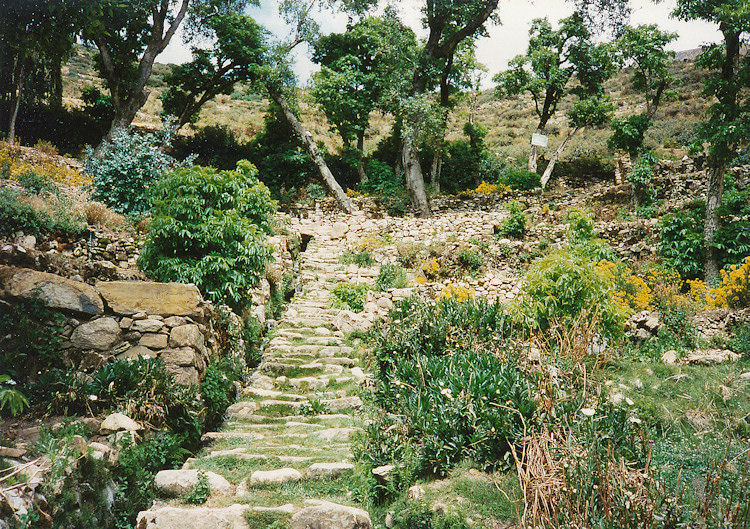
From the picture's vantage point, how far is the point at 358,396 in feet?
19.3

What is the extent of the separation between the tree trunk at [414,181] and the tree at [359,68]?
2.71 metres

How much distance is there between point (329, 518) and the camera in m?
3.12

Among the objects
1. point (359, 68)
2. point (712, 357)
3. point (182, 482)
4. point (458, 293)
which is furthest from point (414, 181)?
point (182, 482)

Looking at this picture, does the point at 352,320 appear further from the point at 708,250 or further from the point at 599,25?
the point at 599,25

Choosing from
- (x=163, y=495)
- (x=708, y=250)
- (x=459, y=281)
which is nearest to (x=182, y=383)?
(x=163, y=495)

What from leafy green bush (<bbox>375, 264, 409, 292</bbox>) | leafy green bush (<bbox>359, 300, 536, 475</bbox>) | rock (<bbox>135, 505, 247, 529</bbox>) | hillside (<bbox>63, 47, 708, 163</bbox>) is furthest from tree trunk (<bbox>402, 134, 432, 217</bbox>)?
rock (<bbox>135, 505, 247, 529</bbox>)

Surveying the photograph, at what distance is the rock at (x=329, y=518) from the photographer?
10.2 feet

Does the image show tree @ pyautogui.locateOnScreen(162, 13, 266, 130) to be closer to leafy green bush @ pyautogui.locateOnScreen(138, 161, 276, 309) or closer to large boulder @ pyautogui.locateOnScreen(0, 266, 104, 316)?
leafy green bush @ pyautogui.locateOnScreen(138, 161, 276, 309)

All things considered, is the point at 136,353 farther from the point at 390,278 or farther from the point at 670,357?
the point at 670,357

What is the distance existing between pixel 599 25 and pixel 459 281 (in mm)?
14489

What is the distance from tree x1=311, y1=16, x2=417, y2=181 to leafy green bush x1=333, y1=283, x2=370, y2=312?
10.3m

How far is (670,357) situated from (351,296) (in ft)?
19.7

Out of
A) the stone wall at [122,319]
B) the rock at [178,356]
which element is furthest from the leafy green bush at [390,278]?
the rock at [178,356]

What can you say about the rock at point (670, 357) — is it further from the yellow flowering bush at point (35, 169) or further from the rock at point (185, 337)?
the yellow flowering bush at point (35, 169)
